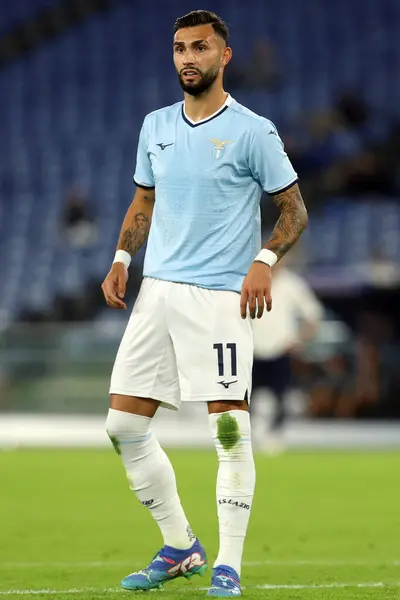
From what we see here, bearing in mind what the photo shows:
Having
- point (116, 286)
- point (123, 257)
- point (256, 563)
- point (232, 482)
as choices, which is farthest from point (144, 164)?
point (256, 563)

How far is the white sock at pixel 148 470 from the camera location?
512 centimetres

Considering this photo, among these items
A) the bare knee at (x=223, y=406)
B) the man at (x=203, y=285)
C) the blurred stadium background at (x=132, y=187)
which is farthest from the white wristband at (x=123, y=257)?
the blurred stadium background at (x=132, y=187)

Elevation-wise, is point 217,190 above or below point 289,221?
above

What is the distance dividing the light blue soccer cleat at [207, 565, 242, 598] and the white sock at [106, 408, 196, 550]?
0.36m

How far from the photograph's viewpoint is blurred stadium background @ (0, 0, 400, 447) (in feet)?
49.6

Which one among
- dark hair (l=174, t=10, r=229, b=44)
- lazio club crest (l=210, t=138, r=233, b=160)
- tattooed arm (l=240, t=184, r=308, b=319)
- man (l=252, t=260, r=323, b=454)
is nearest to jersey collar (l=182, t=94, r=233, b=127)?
lazio club crest (l=210, t=138, r=233, b=160)

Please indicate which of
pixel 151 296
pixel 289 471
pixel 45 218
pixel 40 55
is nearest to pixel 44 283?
pixel 45 218

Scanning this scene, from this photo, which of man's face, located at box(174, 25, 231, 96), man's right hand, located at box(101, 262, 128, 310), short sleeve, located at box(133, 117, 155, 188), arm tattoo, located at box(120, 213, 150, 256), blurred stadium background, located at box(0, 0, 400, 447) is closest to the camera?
man's face, located at box(174, 25, 231, 96)

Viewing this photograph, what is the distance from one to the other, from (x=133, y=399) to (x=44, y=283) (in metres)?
14.1

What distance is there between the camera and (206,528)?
24.6 ft

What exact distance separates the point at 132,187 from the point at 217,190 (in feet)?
50.8

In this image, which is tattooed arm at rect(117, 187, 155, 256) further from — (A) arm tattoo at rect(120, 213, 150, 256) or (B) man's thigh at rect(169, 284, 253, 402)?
(B) man's thigh at rect(169, 284, 253, 402)

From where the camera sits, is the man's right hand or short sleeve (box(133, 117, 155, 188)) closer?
the man's right hand

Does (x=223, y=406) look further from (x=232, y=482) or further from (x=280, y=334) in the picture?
(x=280, y=334)
